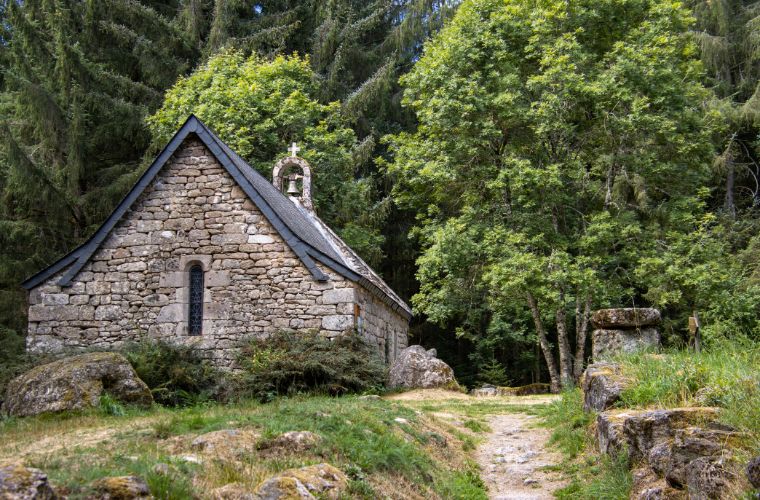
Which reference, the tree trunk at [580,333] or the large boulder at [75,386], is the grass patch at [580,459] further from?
the tree trunk at [580,333]

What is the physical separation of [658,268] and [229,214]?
10.9m

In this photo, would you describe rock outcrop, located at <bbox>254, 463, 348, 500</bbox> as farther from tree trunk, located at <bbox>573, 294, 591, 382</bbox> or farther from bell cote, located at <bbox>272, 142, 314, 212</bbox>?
bell cote, located at <bbox>272, 142, 314, 212</bbox>

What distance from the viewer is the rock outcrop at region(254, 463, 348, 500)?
6.32m

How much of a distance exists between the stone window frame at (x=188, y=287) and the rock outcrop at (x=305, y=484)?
9.55 meters

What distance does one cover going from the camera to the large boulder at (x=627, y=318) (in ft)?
39.6

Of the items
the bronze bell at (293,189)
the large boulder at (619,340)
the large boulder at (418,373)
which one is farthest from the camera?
the bronze bell at (293,189)

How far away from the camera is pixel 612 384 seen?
9.28m

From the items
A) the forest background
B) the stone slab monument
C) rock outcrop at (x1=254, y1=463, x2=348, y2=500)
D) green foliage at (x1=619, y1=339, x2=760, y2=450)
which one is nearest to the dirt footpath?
green foliage at (x1=619, y1=339, x2=760, y2=450)

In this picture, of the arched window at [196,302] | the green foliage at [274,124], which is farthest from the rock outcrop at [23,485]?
the green foliage at [274,124]

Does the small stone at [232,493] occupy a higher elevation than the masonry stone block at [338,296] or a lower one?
lower

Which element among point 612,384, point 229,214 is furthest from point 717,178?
point 612,384

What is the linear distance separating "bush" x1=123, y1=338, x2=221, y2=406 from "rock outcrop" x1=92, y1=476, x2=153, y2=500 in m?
7.76

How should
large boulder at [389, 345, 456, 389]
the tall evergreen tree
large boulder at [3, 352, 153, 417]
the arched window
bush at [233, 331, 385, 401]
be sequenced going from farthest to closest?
the tall evergreen tree → large boulder at [389, 345, 456, 389] → the arched window → bush at [233, 331, 385, 401] → large boulder at [3, 352, 153, 417]

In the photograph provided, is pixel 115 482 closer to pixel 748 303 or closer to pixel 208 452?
pixel 208 452
